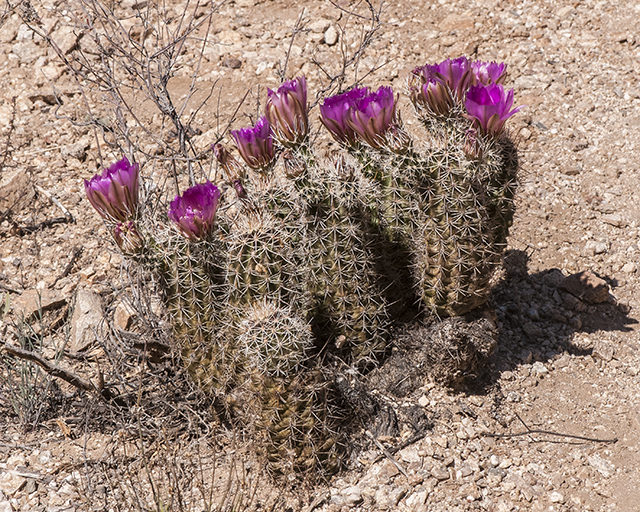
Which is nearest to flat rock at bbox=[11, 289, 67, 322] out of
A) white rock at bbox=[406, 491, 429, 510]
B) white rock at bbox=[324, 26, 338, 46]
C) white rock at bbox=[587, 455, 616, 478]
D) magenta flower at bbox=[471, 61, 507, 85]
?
white rock at bbox=[406, 491, 429, 510]

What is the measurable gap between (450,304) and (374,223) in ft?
1.41

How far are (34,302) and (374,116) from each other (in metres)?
1.87

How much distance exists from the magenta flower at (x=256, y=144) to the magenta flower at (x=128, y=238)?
1.44 feet

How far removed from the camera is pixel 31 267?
3.52 metres

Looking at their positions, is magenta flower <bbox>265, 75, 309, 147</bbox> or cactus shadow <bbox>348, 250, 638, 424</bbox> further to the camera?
cactus shadow <bbox>348, 250, 638, 424</bbox>

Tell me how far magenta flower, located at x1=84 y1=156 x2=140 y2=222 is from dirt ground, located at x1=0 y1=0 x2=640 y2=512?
668mm

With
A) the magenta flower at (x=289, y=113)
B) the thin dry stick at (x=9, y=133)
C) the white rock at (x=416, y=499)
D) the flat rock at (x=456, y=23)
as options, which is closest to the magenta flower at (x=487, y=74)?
the magenta flower at (x=289, y=113)

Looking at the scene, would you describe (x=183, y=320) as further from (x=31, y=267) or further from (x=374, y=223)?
(x=31, y=267)

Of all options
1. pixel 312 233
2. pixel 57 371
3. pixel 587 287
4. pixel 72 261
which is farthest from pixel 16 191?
pixel 587 287

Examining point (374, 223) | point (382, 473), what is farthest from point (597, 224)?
point (382, 473)

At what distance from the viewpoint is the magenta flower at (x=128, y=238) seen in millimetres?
2180

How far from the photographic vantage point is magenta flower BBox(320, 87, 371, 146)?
240cm

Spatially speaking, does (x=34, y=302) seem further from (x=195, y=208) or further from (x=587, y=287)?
(x=587, y=287)

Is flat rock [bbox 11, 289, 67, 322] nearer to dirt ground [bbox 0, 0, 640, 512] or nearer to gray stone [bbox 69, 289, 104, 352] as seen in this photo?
dirt ground [bbox 0, 0, 640, 512]
